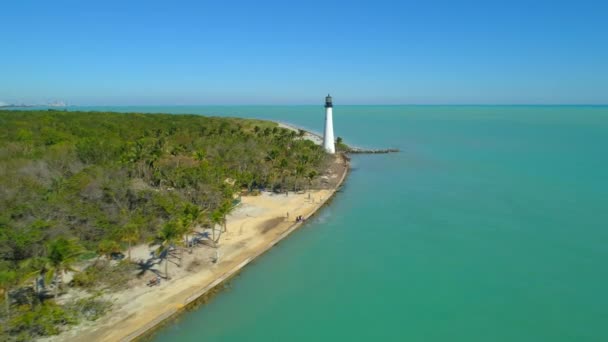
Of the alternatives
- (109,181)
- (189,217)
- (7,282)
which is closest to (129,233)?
(189,217)

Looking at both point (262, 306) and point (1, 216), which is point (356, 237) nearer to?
point (262, 306)

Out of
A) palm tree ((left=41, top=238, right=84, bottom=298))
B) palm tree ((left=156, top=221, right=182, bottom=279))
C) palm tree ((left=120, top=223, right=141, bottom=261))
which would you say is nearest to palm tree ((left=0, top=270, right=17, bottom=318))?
palm tree ((left=41, top=238, right=84, bottom=298))

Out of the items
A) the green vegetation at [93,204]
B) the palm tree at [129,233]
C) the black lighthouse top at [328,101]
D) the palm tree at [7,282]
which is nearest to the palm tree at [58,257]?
the green vegetation at [93,204]

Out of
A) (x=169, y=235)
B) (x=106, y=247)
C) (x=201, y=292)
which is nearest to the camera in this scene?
(x=201, y=292)

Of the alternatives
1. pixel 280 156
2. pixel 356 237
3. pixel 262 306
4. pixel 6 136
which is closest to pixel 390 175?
pixel 280 156

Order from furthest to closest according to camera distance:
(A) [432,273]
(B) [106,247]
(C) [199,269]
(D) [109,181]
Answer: (D) [109,181]
(A) [432,273]
(C) [199,269]
(B) [106,247]

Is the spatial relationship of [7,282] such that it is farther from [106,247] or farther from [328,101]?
[328,101]
